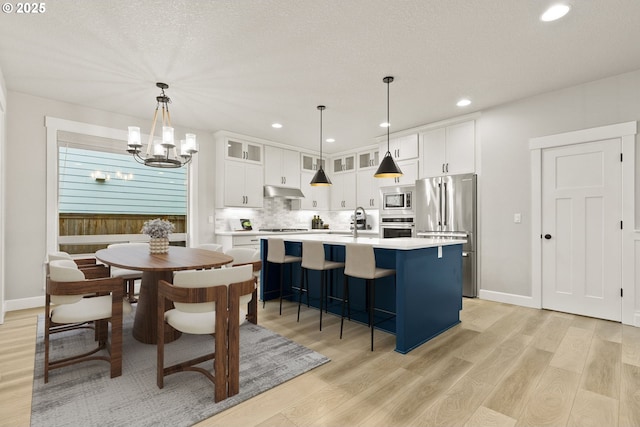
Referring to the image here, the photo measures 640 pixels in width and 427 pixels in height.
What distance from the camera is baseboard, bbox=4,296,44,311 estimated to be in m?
3.80

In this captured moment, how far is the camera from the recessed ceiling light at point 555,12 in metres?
2.29

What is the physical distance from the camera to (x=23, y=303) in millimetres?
3898

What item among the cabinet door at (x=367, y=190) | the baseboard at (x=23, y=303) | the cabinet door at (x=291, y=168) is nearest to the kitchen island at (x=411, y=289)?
the cabinet door at (x=291, y=168)

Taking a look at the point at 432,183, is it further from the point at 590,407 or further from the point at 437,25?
the point at 590,407

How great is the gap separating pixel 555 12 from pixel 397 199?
344 cm

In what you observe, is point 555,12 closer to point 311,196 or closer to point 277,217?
point 311,196

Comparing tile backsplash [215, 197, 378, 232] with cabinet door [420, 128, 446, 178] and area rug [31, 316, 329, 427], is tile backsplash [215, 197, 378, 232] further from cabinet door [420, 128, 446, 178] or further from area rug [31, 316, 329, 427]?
area rug [31, 316, 329, 427]

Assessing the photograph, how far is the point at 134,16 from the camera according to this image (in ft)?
7.83

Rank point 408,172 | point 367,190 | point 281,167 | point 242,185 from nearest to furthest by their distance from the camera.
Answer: point 408,172 → point 242,185 → point 281,167 → point 367,190

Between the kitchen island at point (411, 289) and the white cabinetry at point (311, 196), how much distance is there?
3.03 m

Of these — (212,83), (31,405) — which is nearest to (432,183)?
(212,83)

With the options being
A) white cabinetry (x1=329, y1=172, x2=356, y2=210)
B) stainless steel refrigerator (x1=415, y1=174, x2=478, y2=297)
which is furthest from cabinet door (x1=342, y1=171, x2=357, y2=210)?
stainless steel refrigerator (x1=415, y1=174, x2=478, y2=297)

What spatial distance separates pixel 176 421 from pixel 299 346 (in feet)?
3.88

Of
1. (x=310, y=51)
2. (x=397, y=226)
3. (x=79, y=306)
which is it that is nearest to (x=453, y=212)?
(x=397, y=226)
